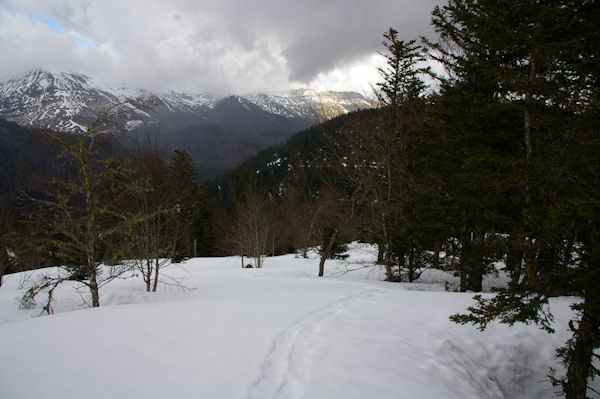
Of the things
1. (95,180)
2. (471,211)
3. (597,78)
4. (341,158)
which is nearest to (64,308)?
(95,180)

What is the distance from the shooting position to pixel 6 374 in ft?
10.2

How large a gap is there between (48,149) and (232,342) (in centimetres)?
741

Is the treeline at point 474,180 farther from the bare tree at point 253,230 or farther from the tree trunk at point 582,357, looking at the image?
the bare tree at point 253,230

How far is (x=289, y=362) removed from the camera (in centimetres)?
426

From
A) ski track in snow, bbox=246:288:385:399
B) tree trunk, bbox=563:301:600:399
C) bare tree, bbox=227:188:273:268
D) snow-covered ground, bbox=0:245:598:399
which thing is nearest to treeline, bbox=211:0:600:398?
tree trunk, bbox=563:301:600:399

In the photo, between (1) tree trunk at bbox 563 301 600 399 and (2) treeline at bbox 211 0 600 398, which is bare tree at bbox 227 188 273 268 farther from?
(1) tree trunk at bbox 563 301 600 399

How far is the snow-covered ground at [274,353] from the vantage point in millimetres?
3354

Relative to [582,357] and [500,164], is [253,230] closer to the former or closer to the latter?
[500,164]

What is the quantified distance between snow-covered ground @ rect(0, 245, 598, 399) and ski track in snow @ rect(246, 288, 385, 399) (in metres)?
0.02

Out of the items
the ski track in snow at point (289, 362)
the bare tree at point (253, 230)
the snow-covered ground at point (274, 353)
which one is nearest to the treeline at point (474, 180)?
the snow-covered ground at point (274, 353)

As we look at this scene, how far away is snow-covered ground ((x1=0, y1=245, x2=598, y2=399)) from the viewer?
132 inches

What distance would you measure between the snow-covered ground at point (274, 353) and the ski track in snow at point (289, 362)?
20 mm

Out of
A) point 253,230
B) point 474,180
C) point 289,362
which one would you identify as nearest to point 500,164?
point 474,180

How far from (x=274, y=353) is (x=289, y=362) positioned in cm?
33
